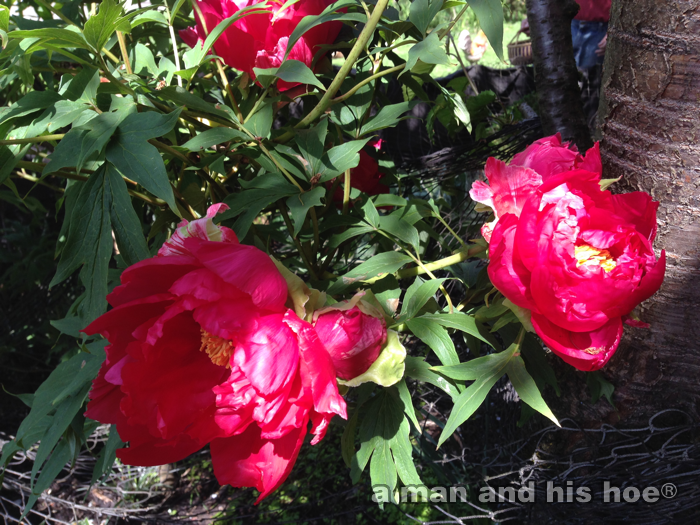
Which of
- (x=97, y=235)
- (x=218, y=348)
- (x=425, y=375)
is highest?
(x=97, y=235)

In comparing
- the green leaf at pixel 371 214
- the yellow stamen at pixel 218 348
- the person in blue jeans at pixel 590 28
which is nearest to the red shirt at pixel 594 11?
the person in blue jeans at pixel 590 28

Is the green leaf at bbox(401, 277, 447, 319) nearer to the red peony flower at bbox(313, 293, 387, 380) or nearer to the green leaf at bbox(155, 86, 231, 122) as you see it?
the red peony flower at bbox(313, 293, 387, 380)

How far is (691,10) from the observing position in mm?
492

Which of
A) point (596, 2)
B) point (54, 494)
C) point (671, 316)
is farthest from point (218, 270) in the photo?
point (596, 2)

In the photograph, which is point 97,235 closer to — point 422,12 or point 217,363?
point 217,363

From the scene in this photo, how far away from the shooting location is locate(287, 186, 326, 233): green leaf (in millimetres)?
470

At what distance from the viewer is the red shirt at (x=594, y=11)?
7.42ft

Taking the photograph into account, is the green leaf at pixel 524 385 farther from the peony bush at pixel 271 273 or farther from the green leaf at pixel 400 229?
the green leaf at pixel 400 229

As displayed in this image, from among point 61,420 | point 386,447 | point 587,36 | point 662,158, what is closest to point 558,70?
point 662,158

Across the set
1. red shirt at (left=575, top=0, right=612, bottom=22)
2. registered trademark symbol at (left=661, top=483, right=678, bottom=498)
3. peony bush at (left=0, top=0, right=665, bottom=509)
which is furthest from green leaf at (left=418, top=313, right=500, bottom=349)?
red shirt at (left=575, top=0, right=612, bottom=22)

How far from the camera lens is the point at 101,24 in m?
0.45

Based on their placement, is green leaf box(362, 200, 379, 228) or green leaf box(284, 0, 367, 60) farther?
green leaf box(362, 200, 379, 228)

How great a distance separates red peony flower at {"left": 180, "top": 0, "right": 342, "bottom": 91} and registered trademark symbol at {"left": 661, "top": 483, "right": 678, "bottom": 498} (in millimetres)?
663

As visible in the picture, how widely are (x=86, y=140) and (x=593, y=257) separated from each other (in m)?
0.45
